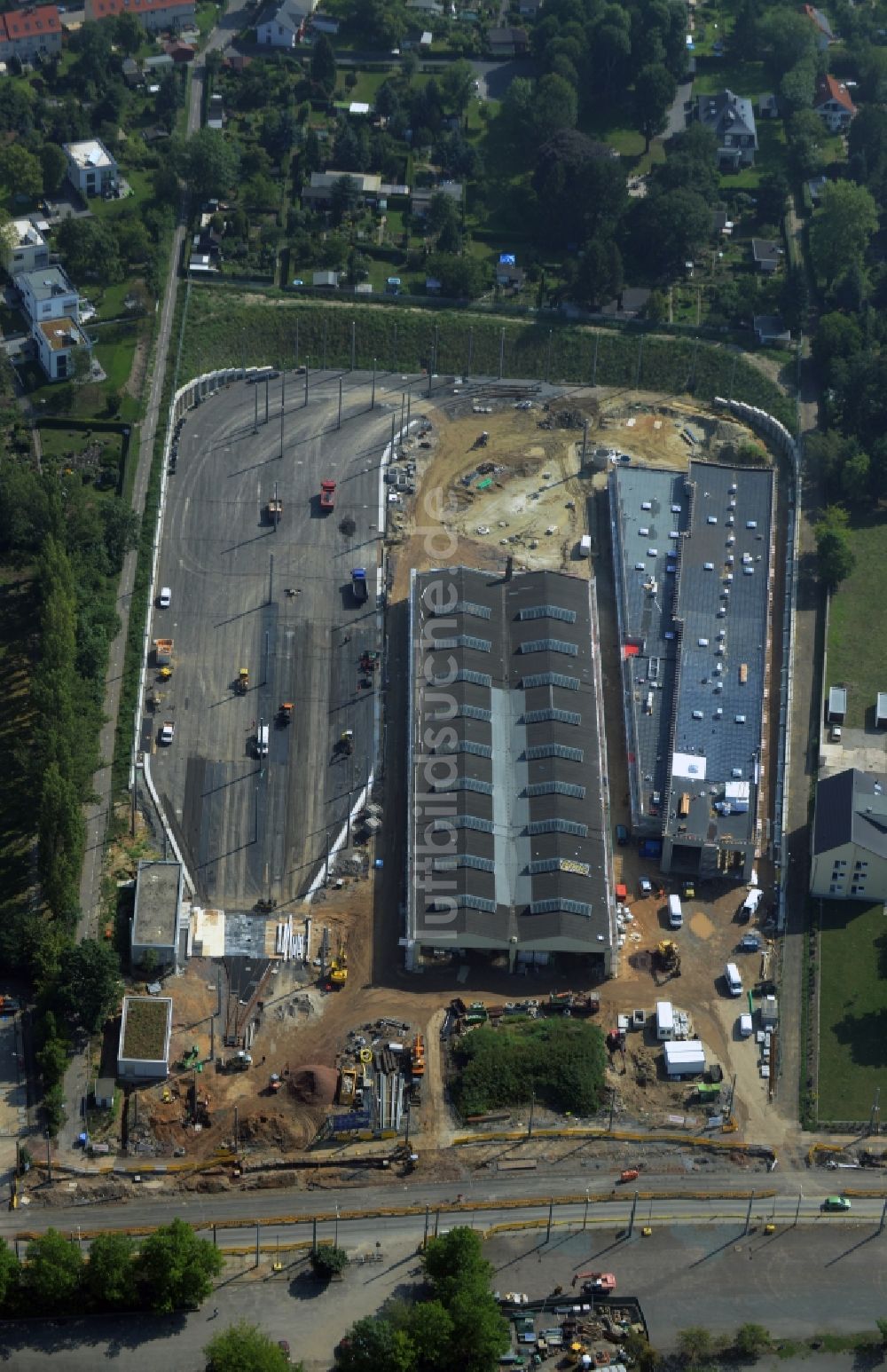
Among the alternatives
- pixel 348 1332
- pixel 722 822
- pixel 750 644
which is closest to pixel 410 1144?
pixel 348 1332

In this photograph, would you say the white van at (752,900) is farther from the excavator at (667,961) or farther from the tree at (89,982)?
the tree at (89,982)

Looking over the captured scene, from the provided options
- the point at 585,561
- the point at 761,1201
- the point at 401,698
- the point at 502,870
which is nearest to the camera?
the point at 761,1201

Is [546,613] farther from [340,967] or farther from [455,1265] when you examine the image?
[455,1265]

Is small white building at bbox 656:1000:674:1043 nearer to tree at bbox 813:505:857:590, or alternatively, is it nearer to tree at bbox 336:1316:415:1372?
tree at bbox 336:1316:415:1372

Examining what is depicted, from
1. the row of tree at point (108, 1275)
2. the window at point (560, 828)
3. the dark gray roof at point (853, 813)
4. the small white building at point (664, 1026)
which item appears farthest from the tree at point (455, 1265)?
the dark gray roof at point (853, 813)

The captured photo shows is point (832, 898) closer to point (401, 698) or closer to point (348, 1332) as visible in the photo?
point (401, 698)

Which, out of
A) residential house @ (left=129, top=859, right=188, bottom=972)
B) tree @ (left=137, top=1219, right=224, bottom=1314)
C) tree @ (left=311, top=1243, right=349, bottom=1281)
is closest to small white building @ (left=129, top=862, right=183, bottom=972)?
residential house @ (left=129, top=859, right=188, bottom=972)
